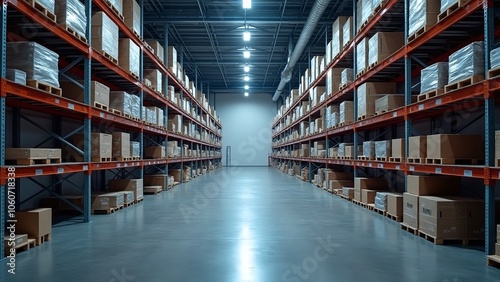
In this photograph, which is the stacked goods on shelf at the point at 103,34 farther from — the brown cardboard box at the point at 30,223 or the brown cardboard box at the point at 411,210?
the brown cardboard box at the point at 411,210

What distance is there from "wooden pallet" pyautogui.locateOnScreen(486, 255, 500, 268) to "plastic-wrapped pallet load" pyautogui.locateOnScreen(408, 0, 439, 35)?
3655 mm

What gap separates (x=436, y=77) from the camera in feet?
18.3

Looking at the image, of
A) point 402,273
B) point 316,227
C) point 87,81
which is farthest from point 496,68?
point 87,81

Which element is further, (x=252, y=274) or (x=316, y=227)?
(x=316, y=227)

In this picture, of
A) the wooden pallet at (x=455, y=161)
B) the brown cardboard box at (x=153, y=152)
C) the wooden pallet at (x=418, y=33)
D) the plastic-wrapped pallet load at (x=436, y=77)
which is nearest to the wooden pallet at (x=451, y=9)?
the wooden pallet at (x=418, y=33)

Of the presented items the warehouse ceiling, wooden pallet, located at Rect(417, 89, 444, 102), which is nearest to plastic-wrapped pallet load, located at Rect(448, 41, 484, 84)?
wooden pallet, located at Rect(417, 89, 444, 102)

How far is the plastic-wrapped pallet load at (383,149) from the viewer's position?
7438 mm

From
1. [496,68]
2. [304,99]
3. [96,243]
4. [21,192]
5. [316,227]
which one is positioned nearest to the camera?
[496,68]

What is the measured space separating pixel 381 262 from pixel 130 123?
6.70 meters

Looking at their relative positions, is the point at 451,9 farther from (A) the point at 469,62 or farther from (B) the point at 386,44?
(B) the point at 386,44

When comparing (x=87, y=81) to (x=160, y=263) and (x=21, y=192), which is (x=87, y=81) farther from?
(x=160, y=263)

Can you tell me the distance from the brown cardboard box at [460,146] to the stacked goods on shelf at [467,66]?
2.42 feet

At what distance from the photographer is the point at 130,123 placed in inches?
346

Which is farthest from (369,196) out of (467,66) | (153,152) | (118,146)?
(153,152)
